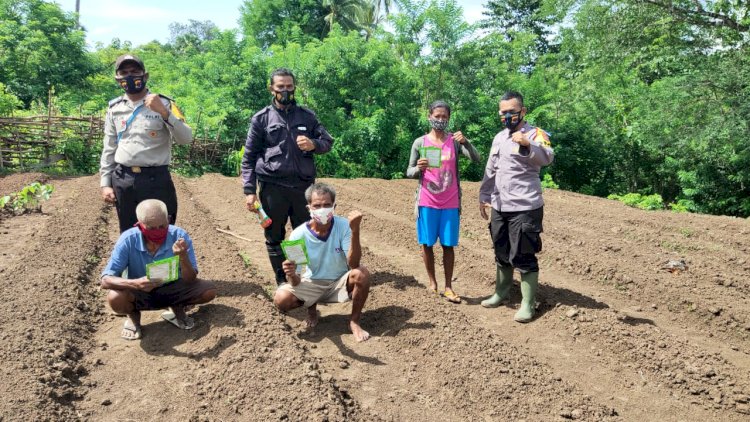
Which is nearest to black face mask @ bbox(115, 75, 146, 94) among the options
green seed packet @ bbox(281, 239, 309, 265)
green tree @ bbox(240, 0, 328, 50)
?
green seed packet @ bbox(281, 239, 309, 265)

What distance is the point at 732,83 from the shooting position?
11.2 m

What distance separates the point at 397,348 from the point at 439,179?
5.23 ft

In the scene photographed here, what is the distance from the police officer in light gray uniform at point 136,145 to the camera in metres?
4.45

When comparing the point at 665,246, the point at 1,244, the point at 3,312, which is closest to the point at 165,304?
the point at 3,312

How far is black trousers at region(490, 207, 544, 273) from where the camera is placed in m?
4.46

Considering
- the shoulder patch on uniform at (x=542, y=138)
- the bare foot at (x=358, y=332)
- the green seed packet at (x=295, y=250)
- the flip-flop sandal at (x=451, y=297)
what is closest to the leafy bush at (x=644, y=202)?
the flip-flop sandal at (x=451, y=297)

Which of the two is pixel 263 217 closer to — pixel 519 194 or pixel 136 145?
pixel 136 145

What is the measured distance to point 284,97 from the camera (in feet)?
15.0

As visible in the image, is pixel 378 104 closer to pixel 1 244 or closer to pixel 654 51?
pixel 654 51

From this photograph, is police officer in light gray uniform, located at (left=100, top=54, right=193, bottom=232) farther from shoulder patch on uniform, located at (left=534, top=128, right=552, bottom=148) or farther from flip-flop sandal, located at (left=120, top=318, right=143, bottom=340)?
shoulder patch on uniform, located at (left=534, top=128, right=552, bottom=148)

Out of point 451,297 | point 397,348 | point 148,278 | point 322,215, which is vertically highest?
point 322,215

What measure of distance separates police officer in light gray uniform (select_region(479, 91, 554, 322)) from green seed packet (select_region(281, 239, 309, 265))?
1755mm

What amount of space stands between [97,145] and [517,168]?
16009mm

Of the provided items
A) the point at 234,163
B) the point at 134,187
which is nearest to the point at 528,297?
the point at 134,187
